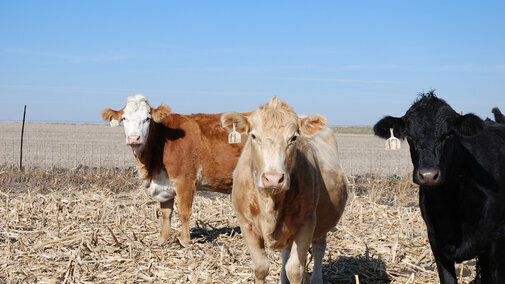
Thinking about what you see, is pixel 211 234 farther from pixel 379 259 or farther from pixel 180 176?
pixel 379 259

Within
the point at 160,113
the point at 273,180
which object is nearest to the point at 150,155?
the point at 160,113

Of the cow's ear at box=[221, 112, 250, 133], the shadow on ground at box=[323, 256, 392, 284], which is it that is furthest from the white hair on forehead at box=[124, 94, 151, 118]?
the shadow on ground at box=[323, 256, 392, 284]

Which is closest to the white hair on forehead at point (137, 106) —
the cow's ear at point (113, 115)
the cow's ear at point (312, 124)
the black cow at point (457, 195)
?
the cow's ear at point (113, 115)

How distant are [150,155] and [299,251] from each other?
169 inches

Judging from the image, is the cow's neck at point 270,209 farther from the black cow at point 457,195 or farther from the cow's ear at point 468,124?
the cow's ear at point 468,124

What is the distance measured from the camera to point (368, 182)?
42.8 feet

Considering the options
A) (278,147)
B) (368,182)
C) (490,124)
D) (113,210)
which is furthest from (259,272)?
(368,182)

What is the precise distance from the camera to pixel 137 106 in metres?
8.17

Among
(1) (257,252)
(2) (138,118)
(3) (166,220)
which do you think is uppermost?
(2) (138,118)

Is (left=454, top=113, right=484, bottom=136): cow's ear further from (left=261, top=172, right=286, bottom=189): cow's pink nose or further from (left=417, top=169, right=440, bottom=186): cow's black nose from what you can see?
(left=261, top=172, right=286, bottom=189): cow's pink nose

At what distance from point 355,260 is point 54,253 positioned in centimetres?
411

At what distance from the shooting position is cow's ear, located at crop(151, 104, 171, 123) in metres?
8.44

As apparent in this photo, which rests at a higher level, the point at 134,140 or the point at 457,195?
the point at 134,140

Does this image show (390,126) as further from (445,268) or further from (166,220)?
(166,220)
